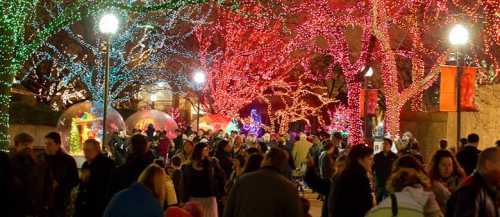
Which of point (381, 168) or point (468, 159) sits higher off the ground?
point (468, 159)

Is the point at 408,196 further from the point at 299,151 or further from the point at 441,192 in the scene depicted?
the point at 299,151

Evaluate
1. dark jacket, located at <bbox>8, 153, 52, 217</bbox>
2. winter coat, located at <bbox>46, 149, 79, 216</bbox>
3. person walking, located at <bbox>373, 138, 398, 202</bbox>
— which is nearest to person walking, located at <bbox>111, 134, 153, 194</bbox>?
dark jacket, located at <bbox>8, 153, 52, 217</bbox>

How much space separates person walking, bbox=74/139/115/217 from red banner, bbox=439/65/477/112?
36.4 ft

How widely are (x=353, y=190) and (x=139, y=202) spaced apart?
2.71m

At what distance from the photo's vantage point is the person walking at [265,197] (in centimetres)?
706

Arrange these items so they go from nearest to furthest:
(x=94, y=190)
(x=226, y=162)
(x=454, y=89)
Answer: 1. (x=94, y=190)
2. (x=226, y=162)
3. (x=454, y=89)

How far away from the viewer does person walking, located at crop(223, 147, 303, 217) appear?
7062mm

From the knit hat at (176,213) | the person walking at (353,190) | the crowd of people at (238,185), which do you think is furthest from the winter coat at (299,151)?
the knit hat at (176,213)

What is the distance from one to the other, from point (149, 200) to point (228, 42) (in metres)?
36.3

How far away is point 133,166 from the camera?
9.08m

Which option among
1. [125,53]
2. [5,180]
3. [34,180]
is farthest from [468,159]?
[125,53]

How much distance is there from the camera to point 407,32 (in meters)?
29.5

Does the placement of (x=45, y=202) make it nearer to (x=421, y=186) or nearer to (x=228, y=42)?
(x=421, y=186)

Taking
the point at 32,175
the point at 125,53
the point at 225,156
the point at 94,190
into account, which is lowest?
the point at 94,190
